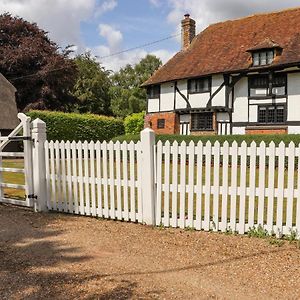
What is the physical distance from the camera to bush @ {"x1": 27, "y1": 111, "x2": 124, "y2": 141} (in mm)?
27266

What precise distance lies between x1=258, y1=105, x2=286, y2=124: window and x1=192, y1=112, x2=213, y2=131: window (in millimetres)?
3700

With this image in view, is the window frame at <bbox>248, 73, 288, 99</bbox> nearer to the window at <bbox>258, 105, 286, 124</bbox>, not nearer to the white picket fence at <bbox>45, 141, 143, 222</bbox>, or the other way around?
the window at <bbox>258, 105, 286, 124</bbox>

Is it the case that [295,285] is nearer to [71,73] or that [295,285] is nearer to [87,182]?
[87,182]

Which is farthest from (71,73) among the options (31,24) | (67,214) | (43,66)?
(67,214)

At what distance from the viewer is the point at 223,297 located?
11.4 ft

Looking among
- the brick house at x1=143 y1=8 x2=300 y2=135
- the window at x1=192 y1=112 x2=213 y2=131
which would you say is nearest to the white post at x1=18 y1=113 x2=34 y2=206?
the brick house at x1=143 y1=8 x2=300 y2=135

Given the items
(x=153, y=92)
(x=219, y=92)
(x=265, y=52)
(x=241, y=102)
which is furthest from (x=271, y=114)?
(x=153, y=92)

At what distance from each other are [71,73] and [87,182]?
3532 cm

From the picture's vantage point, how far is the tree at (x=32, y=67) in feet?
122

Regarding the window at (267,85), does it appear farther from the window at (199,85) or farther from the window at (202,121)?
the window at (202,121)

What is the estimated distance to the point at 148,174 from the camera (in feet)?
20.0

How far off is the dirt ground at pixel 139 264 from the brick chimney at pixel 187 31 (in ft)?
94.0

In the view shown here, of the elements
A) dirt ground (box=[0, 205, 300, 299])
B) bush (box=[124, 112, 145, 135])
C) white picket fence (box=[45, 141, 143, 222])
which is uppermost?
bush (box=[124, 112, 145, 135])

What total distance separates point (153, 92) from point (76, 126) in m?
7.01
